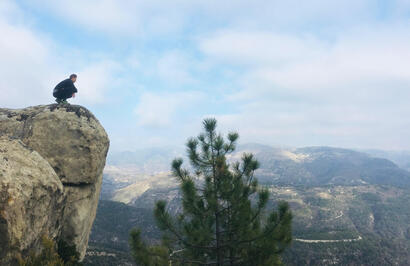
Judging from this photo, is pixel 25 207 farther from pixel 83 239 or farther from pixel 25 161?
pixel 83 239

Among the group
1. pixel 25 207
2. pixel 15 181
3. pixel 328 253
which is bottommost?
pixel 328 253

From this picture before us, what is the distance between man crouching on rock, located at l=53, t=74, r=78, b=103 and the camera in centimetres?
2070

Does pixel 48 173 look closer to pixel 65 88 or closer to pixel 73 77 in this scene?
pixel 65 88

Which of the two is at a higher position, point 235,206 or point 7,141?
point 7,141

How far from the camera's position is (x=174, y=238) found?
18484 mm

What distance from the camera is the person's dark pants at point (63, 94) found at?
20.7 meters

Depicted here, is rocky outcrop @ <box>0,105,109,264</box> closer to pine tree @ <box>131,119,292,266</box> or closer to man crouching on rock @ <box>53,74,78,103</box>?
man crouching on rock @ <box>53,74,78,103</box>

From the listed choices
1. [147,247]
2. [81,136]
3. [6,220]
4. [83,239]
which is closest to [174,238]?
[147,247]

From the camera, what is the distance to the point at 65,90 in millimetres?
20797

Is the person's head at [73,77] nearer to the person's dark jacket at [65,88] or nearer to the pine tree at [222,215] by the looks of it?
the person's dark jacket at [65,88]

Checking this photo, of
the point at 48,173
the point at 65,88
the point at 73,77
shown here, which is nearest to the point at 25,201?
the point at 48,173

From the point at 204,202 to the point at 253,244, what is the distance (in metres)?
4.18

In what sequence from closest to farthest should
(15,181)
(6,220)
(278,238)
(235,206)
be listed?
(6,220) < (15,181) < (278,238) < (235,206)

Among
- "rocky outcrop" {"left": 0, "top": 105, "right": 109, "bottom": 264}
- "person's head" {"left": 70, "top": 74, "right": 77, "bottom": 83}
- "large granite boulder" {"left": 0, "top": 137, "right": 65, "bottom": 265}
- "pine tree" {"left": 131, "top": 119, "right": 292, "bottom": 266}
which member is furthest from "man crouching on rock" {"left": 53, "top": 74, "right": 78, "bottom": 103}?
"pine tree" {"left": 131, "top": 119, "right": 292, "bottom": 266}
